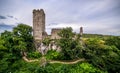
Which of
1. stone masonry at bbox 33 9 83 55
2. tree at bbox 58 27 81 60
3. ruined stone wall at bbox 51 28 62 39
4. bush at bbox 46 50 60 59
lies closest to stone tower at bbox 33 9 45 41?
stone masonry at bbox 33 9 83 55

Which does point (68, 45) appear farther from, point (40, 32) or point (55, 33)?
point (40, 32)

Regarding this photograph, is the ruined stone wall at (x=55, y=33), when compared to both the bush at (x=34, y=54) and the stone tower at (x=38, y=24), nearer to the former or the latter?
A: the stone tower at (x=38, y=24)

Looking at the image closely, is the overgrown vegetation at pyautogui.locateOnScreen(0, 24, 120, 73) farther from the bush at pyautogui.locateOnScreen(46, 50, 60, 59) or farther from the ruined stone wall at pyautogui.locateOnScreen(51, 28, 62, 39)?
the ruined stone wall at pyautogui.locateOnScreen(51, 28, 62, 39)

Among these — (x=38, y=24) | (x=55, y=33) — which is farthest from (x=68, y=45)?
(x=38, y=24)

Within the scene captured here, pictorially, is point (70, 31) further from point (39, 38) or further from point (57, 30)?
point (39, 38)

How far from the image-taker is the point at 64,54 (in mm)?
40938

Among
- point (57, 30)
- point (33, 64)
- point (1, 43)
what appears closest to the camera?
point (33, 64)

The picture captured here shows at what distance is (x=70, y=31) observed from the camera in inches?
1633

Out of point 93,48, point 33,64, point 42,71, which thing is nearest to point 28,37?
Result: point 33,64

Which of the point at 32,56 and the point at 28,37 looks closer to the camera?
the point at 32,56

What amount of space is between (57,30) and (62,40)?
5217mm

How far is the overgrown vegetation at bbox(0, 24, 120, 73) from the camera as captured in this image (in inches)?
1425

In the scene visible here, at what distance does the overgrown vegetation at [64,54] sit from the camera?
36194mm

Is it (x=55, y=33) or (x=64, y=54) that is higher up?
(x=55, y=33)
